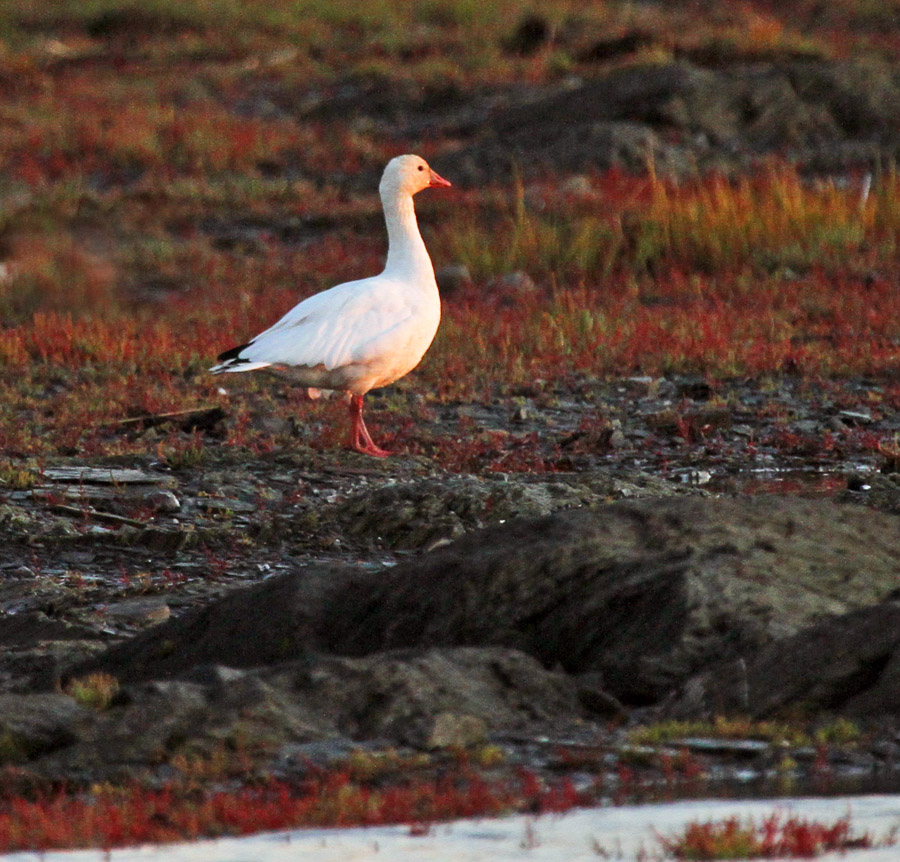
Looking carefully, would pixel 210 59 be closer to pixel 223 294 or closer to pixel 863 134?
pixel 863 134

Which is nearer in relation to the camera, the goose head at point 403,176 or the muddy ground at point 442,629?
the muddy ground at point 442,629

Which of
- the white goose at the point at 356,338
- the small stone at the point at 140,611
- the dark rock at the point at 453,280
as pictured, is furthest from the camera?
the dark rock at the point at 453,280

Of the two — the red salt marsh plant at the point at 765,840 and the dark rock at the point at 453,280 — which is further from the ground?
the red salt marsh plant at the point at 765,840

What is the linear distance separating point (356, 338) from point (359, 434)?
67cm

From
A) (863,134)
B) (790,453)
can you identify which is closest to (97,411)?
(790,453)

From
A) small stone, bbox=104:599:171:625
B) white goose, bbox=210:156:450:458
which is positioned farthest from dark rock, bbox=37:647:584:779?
white goose, bbox=210:156:450:458

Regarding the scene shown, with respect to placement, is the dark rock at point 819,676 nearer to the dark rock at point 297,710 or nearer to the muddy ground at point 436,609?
the muddy ground at point 436,609

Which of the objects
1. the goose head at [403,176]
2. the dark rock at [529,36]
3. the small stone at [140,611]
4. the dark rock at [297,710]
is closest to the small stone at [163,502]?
the small stone at [140,611]

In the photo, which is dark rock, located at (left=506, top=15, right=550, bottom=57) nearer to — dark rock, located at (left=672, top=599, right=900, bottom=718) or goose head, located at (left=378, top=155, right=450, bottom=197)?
goose head, located at (left=378, top=155, right=450, bottom=197)

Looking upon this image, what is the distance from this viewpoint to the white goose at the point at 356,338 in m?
9.41

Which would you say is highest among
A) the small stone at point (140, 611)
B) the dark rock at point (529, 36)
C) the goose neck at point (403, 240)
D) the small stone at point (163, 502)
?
the dark rock at point (529, 36)

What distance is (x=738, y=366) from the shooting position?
41.3 feet

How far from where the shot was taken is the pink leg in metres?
9.76

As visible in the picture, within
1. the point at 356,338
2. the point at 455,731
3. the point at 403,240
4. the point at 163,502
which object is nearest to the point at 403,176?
the point at 403,240
